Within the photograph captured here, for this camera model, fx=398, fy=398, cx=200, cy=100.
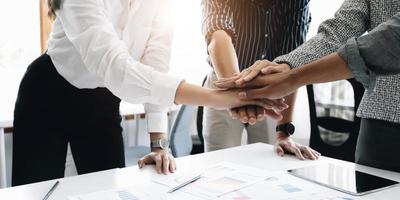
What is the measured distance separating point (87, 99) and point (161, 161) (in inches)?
15.0

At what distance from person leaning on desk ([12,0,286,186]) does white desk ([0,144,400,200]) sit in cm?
9

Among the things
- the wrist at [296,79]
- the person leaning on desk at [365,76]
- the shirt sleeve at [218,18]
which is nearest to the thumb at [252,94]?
the person leaning on desk at [365,76]

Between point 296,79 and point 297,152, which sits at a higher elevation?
point 296,79

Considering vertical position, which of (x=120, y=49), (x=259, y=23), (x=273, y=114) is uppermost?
(x=259, y=23)

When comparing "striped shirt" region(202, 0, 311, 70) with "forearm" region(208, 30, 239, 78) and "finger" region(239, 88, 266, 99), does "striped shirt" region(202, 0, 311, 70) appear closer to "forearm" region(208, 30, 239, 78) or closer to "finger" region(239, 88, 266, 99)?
"forearm" region(208, 30, 239, 78)

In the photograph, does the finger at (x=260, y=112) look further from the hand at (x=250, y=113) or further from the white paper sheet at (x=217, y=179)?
the white paper sheet at (x=217, y=179)

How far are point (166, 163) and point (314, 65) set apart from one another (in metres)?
0.50

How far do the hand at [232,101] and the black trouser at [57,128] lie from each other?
1.24 ft

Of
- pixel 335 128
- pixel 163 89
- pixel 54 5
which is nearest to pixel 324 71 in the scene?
pixel 163 89

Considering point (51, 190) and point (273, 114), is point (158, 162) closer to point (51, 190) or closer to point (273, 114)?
point (51, 190)

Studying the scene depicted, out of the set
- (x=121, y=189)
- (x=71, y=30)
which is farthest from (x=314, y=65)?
(x=71, y=30)

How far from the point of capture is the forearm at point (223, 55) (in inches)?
61.4

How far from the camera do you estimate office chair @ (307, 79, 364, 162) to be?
7.64 ft

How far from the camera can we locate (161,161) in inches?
45.5
